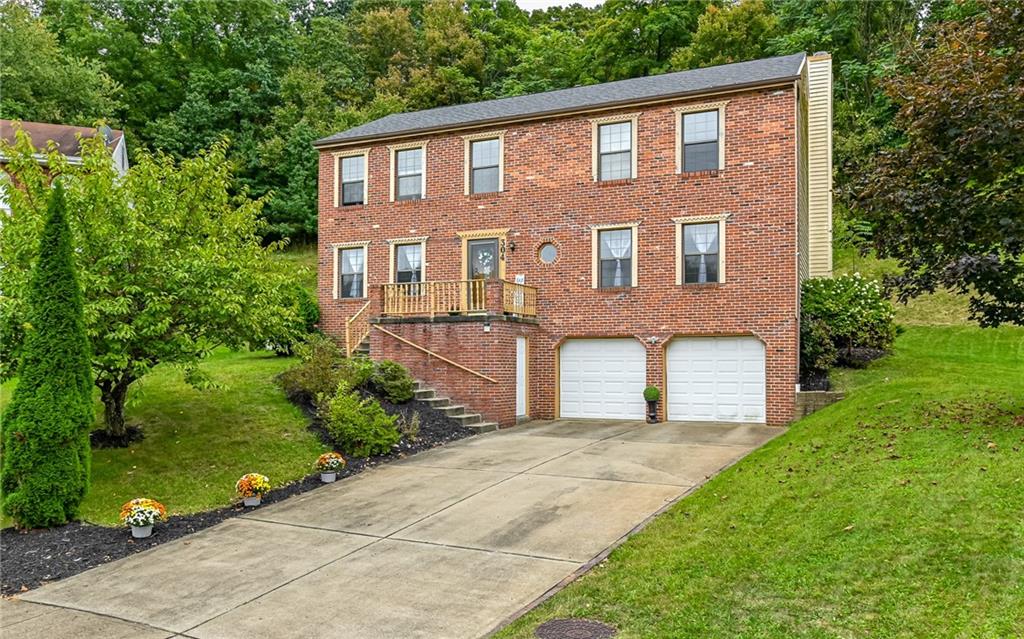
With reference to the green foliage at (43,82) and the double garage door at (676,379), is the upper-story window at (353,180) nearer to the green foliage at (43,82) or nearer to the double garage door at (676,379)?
the double garage door at (676,379)

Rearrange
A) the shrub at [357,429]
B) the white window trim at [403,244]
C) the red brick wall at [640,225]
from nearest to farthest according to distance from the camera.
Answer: the shrub at [357,429] → the red brick wall at [640,225] → the white window trim at [403,244]

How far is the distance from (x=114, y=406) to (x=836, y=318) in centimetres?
1439

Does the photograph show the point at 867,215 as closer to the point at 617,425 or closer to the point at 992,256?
the point at 992,256

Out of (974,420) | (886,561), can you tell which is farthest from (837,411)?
(886,561)

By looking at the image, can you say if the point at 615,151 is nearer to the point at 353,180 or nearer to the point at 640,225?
the point at 640,225

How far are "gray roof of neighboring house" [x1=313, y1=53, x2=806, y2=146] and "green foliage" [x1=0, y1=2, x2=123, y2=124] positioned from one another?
19002 millimetres

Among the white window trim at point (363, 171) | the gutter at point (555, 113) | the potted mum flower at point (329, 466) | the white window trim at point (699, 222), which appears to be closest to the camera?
the potted mum flower at point (329, 466)

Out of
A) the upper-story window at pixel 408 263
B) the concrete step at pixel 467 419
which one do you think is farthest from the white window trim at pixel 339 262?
the concrete step at pixel 467 419

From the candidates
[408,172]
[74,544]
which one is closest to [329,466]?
[74,544]

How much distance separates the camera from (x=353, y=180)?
18953 millimetres

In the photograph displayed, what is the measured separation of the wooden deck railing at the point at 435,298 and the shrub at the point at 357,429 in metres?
4.23

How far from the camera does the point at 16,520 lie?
789cm

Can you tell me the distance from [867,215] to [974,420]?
2.94 m

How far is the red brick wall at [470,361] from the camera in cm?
1479
